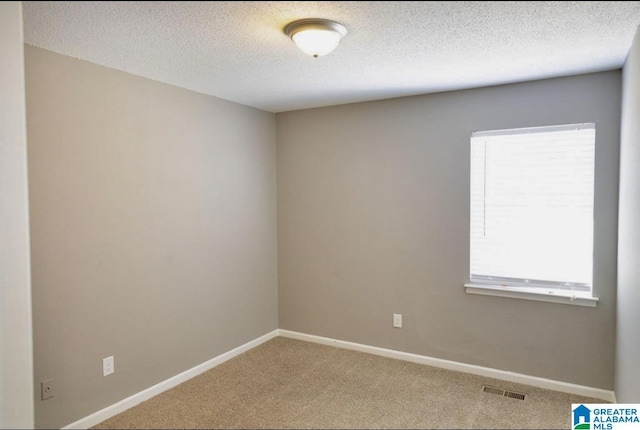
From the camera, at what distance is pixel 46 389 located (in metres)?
2.59

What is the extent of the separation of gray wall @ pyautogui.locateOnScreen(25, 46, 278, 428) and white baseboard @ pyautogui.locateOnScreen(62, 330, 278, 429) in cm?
4

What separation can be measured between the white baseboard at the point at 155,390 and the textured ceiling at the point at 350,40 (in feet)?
7.45

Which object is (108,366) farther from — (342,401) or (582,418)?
(582,418)

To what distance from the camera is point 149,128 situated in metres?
3.21

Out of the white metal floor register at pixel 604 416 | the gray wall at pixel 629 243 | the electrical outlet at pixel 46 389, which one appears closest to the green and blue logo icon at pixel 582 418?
the white metal floor register at pixel 604 416

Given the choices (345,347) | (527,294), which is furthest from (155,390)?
(527,294)

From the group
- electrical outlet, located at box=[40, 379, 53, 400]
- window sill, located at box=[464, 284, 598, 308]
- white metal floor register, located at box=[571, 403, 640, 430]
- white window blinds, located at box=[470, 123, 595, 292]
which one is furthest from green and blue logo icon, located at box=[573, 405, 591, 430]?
electrical outlet, located at box=[40, 379, 53, 400]

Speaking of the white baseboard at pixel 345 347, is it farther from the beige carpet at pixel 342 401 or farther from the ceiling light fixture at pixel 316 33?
the ceiling light fixture at pixel 316 33

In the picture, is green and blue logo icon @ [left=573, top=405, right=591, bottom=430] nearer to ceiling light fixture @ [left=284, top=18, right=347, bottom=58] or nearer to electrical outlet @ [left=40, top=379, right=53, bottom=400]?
ceiling light fixture @ [left=284, top=18, right=347, bottom=58]

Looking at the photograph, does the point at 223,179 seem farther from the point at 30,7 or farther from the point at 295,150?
the point at 30,7

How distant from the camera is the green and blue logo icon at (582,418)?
2742 millimetres

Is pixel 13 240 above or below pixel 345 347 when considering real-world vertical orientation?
above

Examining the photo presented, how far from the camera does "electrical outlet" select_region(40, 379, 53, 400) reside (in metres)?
2.57

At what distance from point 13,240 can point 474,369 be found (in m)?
3.29
